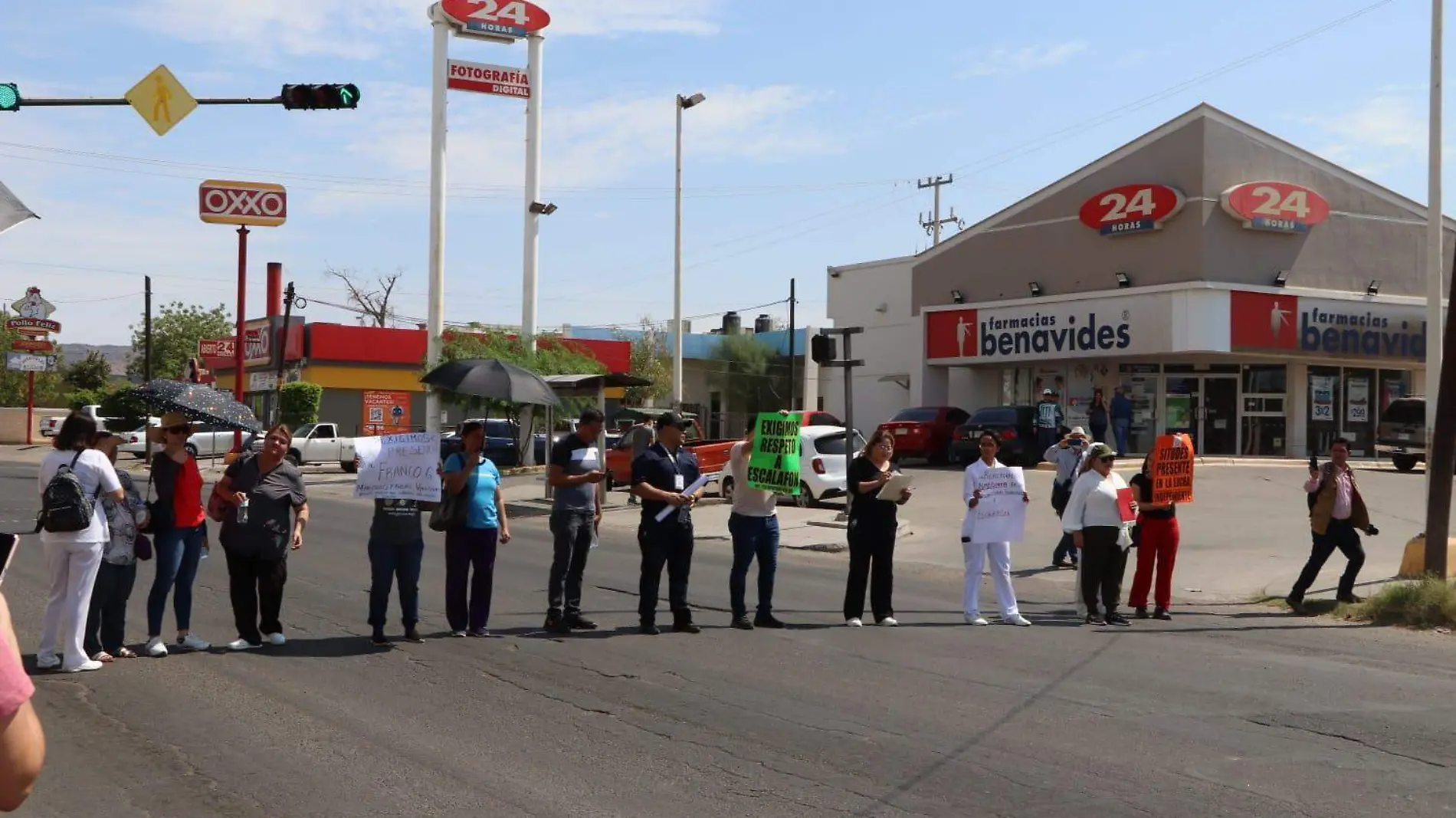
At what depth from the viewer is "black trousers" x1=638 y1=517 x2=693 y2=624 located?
11.6m

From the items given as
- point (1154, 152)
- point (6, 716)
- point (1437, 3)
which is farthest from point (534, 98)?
point (6, 716)

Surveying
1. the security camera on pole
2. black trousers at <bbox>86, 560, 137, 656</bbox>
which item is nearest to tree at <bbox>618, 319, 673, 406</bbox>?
the security camera on pole

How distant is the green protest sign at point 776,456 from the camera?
11922 millimetres

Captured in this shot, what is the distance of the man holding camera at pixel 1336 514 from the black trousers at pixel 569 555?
7.56m

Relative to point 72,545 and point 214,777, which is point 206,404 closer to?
point 72,545

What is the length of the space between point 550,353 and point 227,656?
90.7 ft

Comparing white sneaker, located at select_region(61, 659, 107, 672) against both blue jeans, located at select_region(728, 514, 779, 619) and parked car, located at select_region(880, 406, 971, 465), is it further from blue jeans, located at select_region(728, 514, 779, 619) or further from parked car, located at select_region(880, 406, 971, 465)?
parked car, located at select_region(880, 406, 971, 465)

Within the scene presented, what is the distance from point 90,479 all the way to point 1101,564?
29.0 feet

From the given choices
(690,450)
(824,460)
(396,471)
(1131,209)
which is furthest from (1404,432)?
(396,471)

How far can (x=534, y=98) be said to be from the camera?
3953 cm

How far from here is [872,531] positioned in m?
12.3

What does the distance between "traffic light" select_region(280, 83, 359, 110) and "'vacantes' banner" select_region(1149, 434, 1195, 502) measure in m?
9.54

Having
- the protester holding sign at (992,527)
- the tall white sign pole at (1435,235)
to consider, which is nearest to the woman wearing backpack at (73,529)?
the protester holding sign at (992,527)

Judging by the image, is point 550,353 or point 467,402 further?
point 550,353
